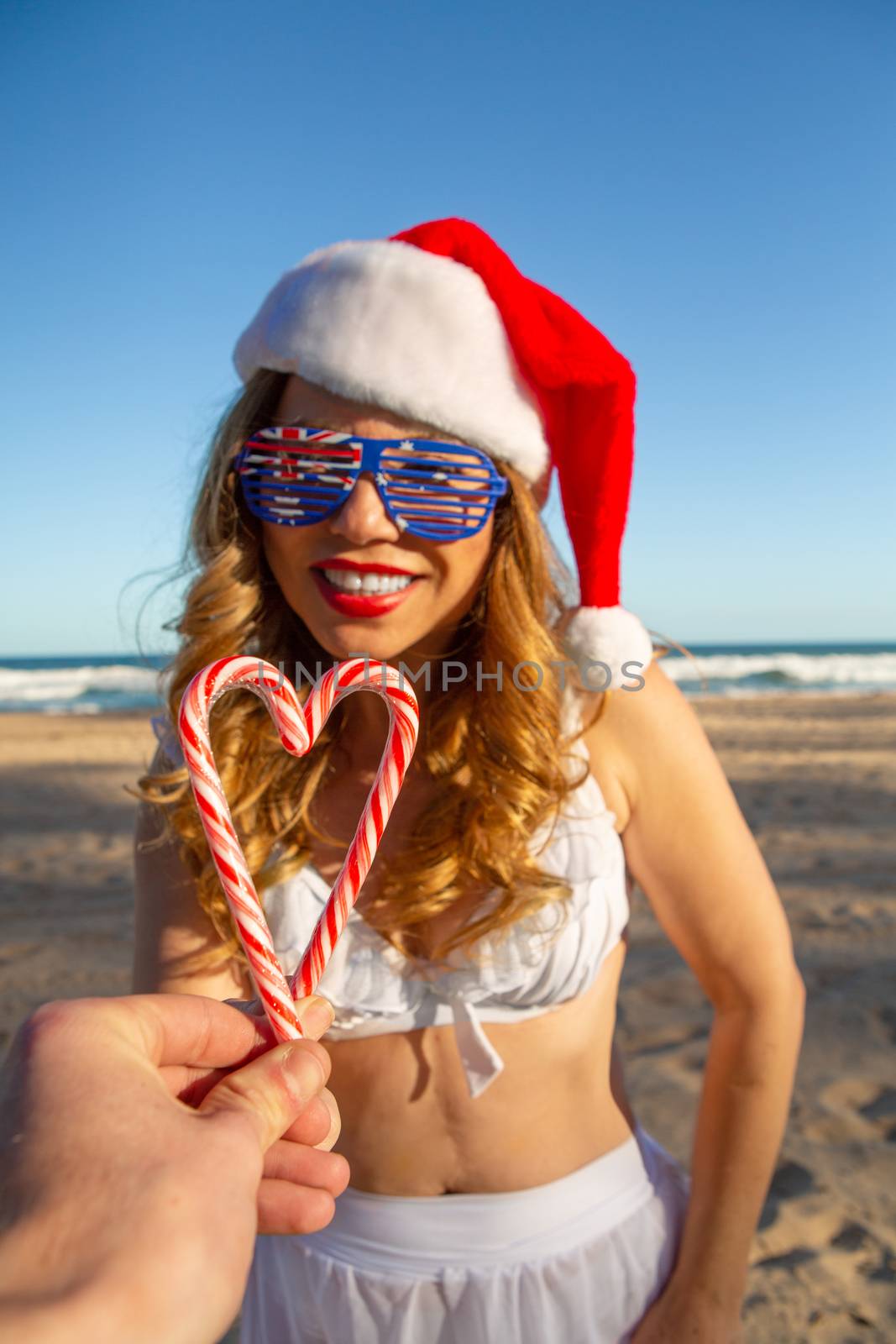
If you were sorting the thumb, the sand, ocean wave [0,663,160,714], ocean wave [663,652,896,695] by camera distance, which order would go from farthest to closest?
ocean wave [663,652,896,695], ocean wave [0,663,160,714], the sand, the thumb

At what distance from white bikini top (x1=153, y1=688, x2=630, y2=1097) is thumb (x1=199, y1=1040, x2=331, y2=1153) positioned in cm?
68

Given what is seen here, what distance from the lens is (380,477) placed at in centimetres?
173

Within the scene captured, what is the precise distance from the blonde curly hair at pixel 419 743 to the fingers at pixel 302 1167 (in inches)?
29.1

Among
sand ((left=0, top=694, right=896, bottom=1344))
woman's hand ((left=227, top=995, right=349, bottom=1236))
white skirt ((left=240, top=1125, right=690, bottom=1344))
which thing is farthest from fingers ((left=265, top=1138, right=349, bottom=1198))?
sand ((left=0, top=694, right=896, bottom=1344))

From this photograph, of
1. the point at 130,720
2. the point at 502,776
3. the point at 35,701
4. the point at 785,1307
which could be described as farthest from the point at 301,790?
the point at 35,701

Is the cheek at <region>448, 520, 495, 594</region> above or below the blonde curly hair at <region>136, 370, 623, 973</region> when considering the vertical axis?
above

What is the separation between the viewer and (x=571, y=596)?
225cm

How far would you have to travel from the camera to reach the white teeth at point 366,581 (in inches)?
69.3

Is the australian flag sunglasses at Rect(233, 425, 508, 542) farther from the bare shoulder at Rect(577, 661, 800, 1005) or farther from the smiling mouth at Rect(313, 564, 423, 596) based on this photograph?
the bare shoulder at Rect(577, 661, 800, 1005)

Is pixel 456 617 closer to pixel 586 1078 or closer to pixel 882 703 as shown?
pixel 586 1078

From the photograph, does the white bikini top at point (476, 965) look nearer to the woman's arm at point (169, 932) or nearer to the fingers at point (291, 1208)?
the woman's arm at point (169, 932)

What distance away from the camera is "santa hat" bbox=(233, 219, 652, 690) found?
6.00 ft

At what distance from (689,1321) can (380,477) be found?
1738 millimetres

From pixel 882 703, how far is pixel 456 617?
20.7 meters
